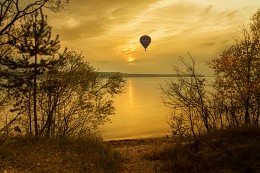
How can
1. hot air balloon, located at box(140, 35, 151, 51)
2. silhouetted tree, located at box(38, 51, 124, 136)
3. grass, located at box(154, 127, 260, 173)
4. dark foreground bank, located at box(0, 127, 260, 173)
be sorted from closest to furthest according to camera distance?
grass, located at box(154, 127, 260, 173) < dark foreground bank, located at box(0, 127, 260, 173) < silhouetted tree, located at box(38, 51, 124, 136) < hot air balloon, located at box(140, 35, 151, 51)

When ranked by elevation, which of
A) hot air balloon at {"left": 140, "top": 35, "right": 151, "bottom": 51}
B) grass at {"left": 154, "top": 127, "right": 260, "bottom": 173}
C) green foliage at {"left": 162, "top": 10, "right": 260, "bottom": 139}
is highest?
hot air balloon at {"left": 140, "top": 35, "right": 151, "bottom": 51}

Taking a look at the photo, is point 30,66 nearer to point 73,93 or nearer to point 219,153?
point 73,93

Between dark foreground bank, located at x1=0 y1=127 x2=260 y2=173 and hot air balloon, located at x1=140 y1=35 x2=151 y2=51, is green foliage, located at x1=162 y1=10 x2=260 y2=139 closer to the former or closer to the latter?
dark foreground bank, located at x1=0 y1=127 x2=260 y2=173

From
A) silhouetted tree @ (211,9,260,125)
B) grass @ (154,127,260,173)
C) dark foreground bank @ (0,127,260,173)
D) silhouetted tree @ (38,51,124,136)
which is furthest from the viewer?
silhouetted tree @ (38,51,124,136)

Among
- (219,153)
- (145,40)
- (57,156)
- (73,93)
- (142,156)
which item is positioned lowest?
(142,156)

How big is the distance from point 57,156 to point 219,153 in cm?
669

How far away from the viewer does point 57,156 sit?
12.2m

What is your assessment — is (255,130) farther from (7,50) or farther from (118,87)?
(7,50)

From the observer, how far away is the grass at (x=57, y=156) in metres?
10.8

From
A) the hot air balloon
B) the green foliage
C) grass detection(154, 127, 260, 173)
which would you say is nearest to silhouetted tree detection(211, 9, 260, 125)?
the green foliage

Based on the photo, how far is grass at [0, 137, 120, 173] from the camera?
10.8 meters

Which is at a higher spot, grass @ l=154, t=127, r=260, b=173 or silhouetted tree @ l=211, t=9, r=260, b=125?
silhouetted tree @ l=211, t=9, r=260, b=125

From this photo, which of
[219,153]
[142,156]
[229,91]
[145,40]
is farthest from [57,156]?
[145,40]

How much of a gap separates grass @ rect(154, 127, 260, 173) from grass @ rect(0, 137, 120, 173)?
8.31ft
